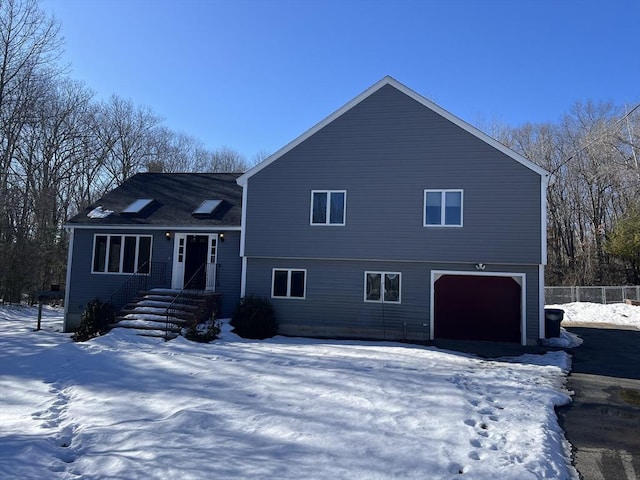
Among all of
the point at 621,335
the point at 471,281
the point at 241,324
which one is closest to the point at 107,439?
the point at 241,324

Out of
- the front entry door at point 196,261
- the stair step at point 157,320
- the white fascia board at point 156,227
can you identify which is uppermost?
the white fascia board at point 156,227

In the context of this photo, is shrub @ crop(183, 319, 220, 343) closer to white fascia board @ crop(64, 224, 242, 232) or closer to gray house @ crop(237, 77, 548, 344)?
gray house @ crop(237, 77, 548, 344)

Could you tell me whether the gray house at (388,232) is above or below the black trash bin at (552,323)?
above

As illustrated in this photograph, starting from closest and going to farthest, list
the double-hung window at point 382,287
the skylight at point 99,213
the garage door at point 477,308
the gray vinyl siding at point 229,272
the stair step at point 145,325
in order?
the stair step at point 145,325
the garage door at point 477,308
the double-hung window at point 382,287
the gray vinyl siding at point 229,272
the skylight at point 99,213

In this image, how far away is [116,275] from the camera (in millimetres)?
16719

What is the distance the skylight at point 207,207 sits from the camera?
652 inches

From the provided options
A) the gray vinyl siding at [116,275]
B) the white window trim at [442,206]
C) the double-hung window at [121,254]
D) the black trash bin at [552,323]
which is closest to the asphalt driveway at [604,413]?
the black trash bin at [552,323]

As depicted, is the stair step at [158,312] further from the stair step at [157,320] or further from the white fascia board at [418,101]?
the white fascia board at [418,101]

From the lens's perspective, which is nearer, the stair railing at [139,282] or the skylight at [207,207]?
the stair railing at [139,282]

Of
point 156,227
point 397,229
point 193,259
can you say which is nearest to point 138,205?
point 156,227

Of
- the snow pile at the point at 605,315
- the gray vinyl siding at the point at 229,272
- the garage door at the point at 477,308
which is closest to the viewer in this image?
the garage door at the point at 477,308

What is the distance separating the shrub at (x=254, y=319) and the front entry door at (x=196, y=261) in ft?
7.71

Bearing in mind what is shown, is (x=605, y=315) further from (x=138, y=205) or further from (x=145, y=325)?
(x=138, y=205)

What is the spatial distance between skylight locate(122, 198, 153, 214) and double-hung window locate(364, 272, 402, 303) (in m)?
9.15
